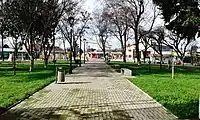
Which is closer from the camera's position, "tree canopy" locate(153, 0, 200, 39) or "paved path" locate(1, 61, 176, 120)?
"paved path" locate(1, 61, 176, 120)

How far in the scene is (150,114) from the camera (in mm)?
9234

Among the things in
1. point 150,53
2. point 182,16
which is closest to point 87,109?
point 182,16

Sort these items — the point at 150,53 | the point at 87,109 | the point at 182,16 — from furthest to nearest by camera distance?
the point at 150,53 → the point at 182,16 → the point at 87,109

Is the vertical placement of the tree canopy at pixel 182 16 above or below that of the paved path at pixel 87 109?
above

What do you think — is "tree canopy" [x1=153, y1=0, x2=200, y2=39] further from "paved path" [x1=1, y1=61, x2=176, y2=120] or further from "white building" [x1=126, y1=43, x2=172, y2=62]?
"white building" [x1=126, y1=43, x2=172, y2=62]

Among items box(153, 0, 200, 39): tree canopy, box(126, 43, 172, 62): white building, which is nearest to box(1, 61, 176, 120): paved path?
box(153, 0, 200, 39): tree canopy

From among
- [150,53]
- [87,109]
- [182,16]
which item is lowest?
[87,109]

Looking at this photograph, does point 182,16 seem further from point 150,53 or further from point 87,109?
point 150,53

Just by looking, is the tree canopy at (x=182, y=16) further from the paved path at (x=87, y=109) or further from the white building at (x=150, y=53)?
the white building at (x=150, y=53)

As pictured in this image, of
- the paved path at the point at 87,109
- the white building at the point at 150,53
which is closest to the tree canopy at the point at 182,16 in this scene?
the paved path at the point at 87,109

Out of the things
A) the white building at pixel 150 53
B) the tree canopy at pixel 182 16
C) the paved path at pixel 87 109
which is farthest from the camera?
the white building at pixel 150 53

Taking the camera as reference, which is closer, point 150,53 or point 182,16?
point 182,16

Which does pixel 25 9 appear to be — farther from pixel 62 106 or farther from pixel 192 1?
pixel 62 106

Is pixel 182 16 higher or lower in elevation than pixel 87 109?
higher
